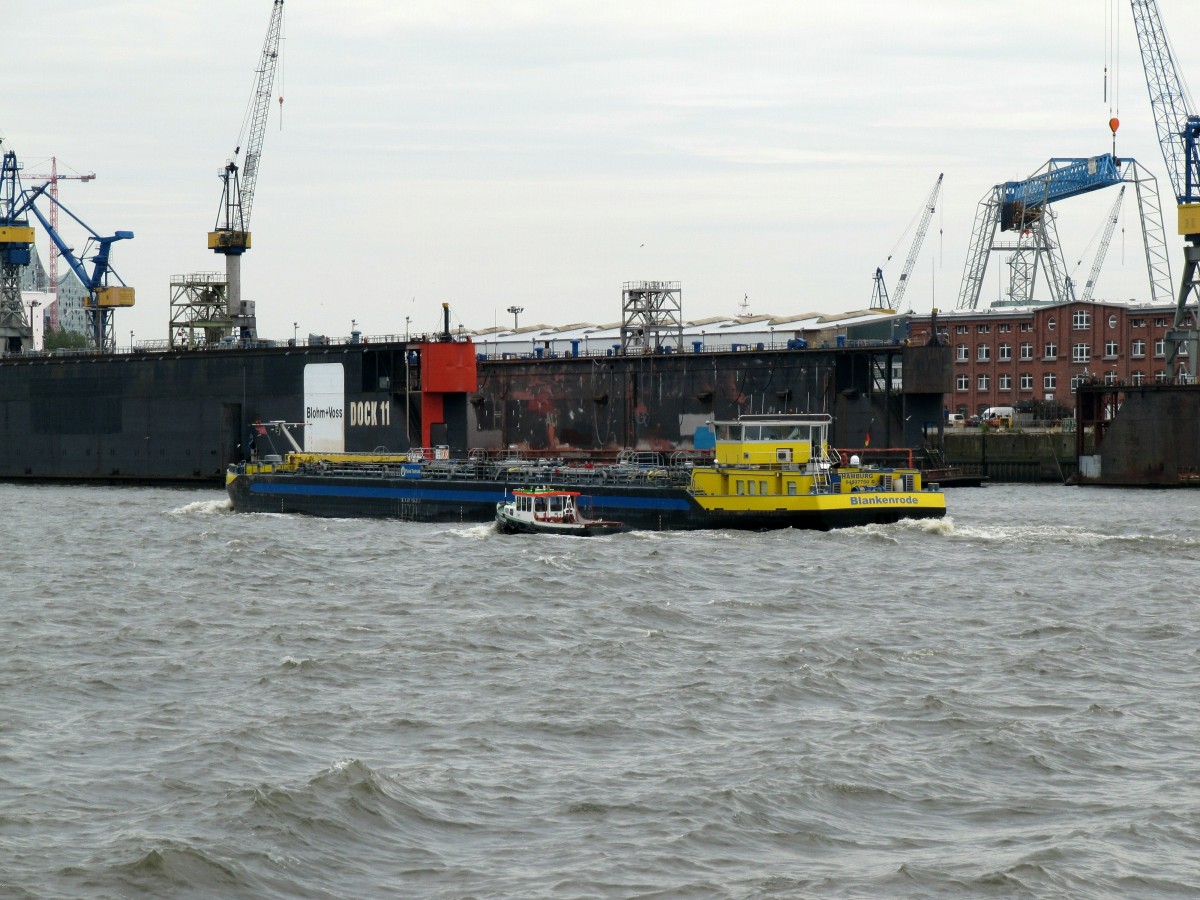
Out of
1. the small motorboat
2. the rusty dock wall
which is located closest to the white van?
the rusty dock wall

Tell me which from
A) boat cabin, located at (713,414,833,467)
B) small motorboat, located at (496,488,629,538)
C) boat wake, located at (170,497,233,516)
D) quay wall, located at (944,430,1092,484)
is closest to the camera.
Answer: small motorboat, located at (496,488,629,538)

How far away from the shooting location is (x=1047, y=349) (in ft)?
411

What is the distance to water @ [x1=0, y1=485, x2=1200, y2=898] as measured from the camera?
789 inches

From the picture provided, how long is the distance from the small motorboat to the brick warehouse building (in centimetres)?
6434

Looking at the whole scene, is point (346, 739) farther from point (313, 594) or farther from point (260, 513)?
point (260, 513)

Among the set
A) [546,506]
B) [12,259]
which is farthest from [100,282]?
[546,506]

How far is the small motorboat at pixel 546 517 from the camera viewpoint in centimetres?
5909

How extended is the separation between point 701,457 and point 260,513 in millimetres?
20953

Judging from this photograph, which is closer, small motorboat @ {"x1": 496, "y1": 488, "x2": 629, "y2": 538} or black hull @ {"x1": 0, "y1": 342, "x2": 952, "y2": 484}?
small motorboat @ {"x1": 496, "y1": 488, "x2": 629, "y2": 538}

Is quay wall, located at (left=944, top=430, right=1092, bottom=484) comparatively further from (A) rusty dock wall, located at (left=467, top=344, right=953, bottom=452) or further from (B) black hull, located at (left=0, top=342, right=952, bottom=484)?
(B) black hull, located at (left=0, top=342, right=952, bottom=484)

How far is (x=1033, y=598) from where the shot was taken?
4125cm

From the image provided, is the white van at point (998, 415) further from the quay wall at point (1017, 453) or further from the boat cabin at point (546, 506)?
the boat cabin at point (546, 506)

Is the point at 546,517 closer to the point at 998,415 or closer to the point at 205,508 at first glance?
the point at 205,508

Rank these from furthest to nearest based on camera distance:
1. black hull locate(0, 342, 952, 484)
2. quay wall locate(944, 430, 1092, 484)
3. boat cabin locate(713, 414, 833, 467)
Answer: quay wall locate(944, 430, 1092, 484) → black hull locate(0, 342, 952, 484) → boat cabin locate(713, 414, 833, 467)
